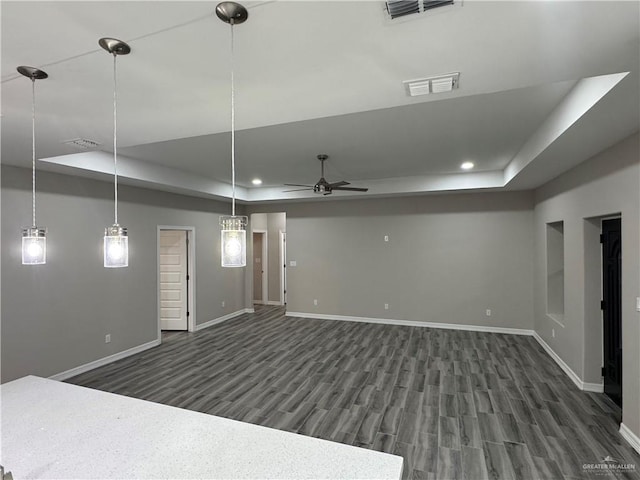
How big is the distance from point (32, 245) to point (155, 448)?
1.44 metres

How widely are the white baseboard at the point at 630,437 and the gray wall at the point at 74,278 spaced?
609 centimetres

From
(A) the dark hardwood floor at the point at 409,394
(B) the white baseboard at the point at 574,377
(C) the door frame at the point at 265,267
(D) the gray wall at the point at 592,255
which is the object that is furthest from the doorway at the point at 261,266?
(B) the white baseboard at the point at 574,377

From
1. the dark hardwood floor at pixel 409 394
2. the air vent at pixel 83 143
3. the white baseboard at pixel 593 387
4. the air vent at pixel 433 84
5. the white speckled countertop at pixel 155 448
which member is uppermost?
the air vent at pixel 83 143

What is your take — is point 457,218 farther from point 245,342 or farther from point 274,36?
point 274,36

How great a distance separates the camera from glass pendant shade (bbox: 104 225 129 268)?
1.69 m

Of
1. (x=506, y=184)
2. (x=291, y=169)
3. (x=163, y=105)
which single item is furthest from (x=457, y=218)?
(x=163, y=105)

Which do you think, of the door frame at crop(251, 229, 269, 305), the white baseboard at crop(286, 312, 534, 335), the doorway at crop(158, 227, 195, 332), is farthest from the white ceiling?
the door frame at crop(251, 229, 269, 305)

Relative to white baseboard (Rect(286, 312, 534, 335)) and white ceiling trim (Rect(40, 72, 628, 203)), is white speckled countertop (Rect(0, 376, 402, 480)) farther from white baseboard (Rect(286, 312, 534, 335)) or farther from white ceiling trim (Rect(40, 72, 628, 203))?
white baseboard (Rect(286, 312, 534, 335))

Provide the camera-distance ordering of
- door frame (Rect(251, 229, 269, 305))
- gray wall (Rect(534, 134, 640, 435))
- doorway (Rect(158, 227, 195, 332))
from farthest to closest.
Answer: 1. door frame (Rect(251, 229, 269, 305))
2. doorway (Rect(158, 227, 195, 332))
3. gray wall (Rect(534, 134, 640, 435))

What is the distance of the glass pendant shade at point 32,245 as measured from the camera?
1.89 meters

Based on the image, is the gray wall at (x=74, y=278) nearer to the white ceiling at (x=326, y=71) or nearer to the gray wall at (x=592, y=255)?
the white ceiling at (x=326, y=71)

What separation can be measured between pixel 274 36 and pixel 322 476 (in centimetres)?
178

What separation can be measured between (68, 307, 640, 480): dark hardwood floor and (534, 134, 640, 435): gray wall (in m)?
0.41

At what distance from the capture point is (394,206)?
6852 millimetres
